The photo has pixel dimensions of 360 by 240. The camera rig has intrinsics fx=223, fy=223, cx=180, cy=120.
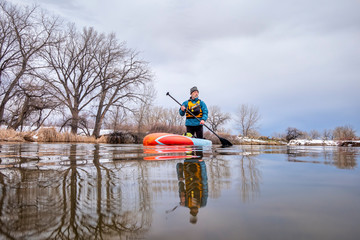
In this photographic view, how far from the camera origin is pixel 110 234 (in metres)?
0.55

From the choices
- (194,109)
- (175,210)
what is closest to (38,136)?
(194,109)

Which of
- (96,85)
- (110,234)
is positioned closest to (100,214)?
(110,234)

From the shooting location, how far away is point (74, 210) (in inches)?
26.6

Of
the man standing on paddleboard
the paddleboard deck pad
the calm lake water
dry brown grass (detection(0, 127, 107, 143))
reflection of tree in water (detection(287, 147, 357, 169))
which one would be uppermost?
the man standing on paddleboard

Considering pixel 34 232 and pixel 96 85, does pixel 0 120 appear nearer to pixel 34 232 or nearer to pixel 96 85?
pixel 96 85

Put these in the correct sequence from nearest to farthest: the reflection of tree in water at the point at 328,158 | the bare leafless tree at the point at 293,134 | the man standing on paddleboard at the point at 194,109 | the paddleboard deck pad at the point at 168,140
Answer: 1. the reflection of tree in water at the point at 328,158
2. the paddleboard deck pad at the point at 168,140
3. the man standing on paddleboard at the point at 194,109
4. the bare leafless tree at the point at 293,134

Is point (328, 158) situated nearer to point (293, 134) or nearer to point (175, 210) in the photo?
point (175, 210)

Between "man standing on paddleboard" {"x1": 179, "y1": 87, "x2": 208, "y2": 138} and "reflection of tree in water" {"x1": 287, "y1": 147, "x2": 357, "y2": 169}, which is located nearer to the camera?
"reflection of tree in water" {"x1": 287, "y1": 147, "x2": 357, "y2": 169}

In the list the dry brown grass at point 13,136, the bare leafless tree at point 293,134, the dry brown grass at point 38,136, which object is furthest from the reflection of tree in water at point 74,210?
the bare leafless tree at point 293,134

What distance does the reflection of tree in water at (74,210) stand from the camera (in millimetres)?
556

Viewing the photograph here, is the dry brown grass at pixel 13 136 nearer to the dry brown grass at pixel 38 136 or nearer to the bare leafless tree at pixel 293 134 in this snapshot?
the dry brown grass at pixel 38 136

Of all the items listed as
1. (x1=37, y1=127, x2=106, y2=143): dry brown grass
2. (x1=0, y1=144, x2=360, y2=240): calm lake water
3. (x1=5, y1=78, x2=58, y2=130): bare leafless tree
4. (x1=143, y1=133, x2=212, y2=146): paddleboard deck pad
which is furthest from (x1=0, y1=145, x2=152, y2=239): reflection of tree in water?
(x1=5, y1=78, x2=58, y2=130): bare leafless tree

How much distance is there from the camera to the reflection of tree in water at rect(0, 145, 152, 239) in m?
0.56

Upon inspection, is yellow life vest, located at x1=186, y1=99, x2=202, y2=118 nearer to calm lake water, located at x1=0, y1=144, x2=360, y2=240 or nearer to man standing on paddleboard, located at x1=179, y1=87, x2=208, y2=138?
man standing on paddleboard, located at x1=179, y1=87, x2=208, y2=138
